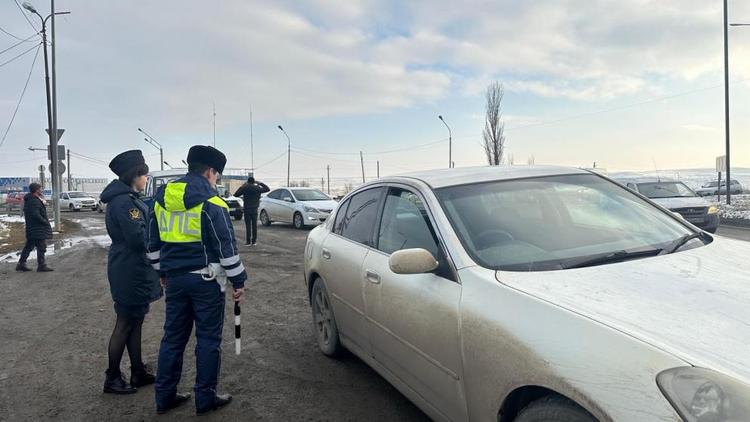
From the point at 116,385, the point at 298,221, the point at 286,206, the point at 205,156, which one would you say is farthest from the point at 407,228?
the point at 286,206

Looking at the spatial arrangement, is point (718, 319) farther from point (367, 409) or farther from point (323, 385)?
point (323, 385)

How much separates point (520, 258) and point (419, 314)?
60cm

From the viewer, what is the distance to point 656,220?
305cm

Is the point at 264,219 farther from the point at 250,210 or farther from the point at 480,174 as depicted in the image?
the point at 480,174

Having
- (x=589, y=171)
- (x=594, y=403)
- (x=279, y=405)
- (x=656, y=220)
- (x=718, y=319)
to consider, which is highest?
(x=589, y=171)

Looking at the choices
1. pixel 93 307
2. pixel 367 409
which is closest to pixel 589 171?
pixel 367 409

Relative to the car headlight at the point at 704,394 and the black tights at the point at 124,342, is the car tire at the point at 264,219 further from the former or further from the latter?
the car headlight at the point at 704,394

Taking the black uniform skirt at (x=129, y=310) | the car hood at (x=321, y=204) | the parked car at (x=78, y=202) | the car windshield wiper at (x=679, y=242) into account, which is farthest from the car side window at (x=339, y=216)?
the parked car at (x=78, y=202)

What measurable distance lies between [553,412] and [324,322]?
287 cm

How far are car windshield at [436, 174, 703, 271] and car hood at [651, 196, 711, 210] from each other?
9660 millimetres

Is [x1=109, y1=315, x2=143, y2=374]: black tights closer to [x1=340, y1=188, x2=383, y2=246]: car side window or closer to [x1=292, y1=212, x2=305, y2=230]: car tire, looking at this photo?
[x1=340, y1=188, x2=383, y2=246]: car side window

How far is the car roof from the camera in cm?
321

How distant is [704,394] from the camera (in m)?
1.44

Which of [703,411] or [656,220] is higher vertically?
[656,220]
